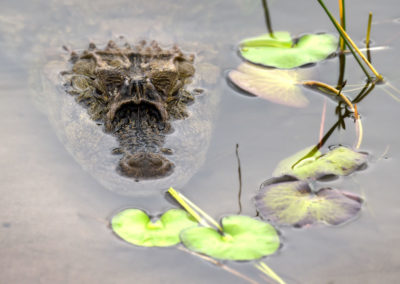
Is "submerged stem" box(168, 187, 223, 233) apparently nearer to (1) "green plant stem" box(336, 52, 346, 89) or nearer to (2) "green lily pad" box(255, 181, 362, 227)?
(2) "green lily pad" box(255, 181, 362, 227)

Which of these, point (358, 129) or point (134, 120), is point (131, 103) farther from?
point (358, 129)

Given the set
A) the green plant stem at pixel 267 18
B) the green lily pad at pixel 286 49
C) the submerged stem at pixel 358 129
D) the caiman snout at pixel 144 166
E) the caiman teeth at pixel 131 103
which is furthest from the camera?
the green plant stem at pixel 267 18

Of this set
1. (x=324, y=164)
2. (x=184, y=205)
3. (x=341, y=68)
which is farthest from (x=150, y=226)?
(x=341, y=68)

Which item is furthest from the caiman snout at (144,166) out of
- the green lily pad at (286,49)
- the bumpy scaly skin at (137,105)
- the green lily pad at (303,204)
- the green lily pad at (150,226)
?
the green lily pad at (286,49)

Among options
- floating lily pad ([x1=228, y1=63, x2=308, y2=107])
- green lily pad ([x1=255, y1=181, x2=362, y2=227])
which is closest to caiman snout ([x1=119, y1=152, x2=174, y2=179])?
green lily pad ([x1=255, y1=181, x2=362, y2=227])

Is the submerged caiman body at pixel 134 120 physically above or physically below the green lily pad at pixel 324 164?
above

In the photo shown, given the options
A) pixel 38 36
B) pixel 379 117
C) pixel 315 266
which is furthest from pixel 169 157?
pixel 38 36

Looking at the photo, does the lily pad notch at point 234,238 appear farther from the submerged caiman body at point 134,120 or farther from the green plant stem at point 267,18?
the green plant stem at point 267,18
